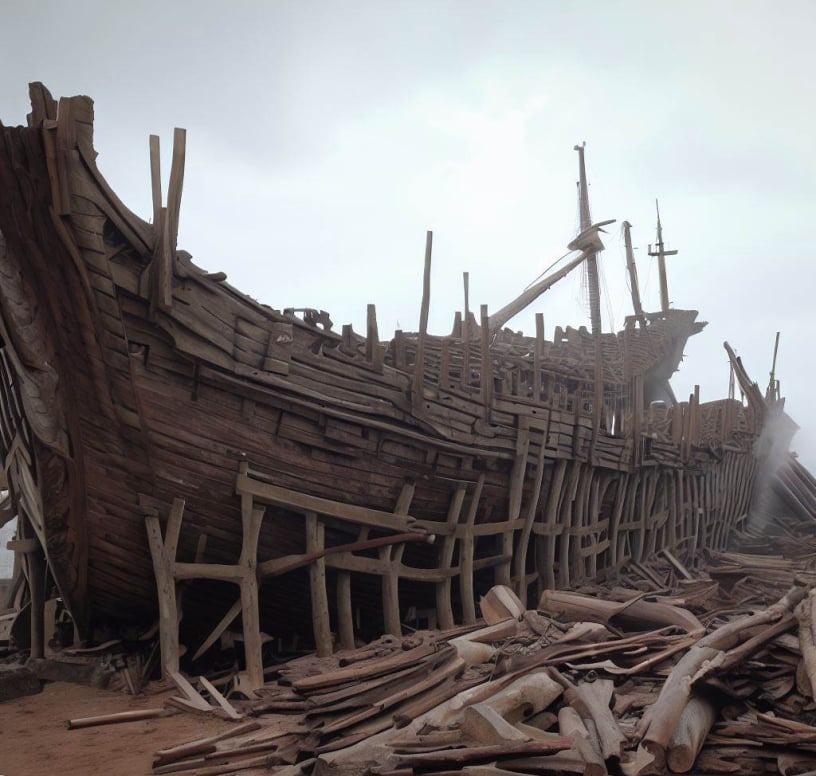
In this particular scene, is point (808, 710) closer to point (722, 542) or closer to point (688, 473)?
point (688, 473)

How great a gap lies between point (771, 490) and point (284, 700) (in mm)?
21593

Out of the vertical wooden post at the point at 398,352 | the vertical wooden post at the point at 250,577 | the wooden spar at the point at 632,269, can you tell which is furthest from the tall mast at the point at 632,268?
the vertical wooden post at the point at 250,577

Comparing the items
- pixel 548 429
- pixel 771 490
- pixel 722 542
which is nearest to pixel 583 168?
pixel 771 490

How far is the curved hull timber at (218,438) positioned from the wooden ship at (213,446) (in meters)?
0.02

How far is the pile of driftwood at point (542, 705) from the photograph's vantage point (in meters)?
4.27

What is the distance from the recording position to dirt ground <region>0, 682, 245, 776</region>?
17.6 feet

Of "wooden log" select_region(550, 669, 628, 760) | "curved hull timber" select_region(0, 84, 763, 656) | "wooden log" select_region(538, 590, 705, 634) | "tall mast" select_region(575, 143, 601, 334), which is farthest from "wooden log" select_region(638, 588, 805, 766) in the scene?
"tall mast" select_region(575, 143, 601, 334)

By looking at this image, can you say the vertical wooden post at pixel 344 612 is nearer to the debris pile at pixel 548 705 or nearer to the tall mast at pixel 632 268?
the debris pile at pixel 548 705

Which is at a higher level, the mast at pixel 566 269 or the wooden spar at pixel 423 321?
the mast at pixel 566 269

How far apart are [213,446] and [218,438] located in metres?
0.09

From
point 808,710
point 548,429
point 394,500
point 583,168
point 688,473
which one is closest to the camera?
point 808,710

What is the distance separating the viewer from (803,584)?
677 cm

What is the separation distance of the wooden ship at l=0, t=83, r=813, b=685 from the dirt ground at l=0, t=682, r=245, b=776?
2.67 ft

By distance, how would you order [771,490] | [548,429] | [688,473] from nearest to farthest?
[548,429] → [688,473] → [771,490]
